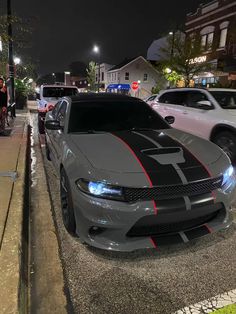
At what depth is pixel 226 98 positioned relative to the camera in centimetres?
783

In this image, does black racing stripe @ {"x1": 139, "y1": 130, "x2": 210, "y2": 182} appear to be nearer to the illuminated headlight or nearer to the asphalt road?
the illuminated headlight

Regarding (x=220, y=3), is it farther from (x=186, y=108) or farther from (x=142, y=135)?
(x=142, y=135)

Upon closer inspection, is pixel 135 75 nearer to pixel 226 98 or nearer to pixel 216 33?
pixel 216 33

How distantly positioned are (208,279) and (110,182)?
1331 mm

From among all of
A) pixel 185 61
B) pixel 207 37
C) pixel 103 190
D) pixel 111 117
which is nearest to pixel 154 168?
pixel 103 190

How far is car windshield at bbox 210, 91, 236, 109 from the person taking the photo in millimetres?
7603

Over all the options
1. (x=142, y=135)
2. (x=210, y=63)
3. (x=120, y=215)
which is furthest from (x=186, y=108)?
(x=210, y=63)

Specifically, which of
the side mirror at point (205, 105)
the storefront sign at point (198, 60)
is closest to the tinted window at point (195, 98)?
the side mirror at point (205, 105)

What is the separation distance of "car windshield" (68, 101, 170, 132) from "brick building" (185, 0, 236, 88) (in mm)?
20755

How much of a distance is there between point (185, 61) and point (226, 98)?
19.7 meters

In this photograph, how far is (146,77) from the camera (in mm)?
58250

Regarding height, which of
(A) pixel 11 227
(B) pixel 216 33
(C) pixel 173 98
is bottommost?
(A) pixel 11 227

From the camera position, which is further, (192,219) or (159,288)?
(192,219)

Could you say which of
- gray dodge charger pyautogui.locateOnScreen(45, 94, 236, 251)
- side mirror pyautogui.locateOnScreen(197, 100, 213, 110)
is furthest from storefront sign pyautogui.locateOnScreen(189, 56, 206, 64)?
gray dodge charger pyautogui.locateOnScreen(45, 94, 236, 251)
